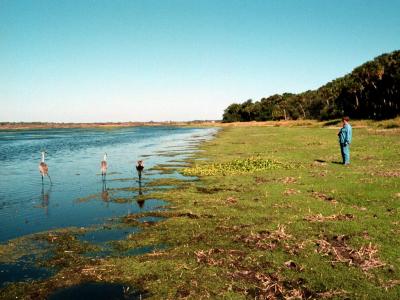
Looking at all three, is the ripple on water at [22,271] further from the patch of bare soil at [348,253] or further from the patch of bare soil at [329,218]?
the patch of bare soil at [329,218]

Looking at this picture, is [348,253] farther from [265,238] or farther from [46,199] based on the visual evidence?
[46,199]

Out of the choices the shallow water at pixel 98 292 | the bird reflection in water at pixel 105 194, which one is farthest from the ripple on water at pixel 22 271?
the bird reflection in water at pixel 105 194

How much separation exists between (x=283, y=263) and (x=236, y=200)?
264 inches

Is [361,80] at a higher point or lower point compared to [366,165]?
higher

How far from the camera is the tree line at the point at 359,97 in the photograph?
74312mm

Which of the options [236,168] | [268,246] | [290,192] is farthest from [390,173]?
[268,246]

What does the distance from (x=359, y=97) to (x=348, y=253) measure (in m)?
88.6

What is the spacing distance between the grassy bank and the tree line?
65.4 metres

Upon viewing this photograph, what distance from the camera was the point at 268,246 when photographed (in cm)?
1011

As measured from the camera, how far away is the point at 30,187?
23.2 meters

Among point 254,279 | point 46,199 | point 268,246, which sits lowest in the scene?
point 46,199

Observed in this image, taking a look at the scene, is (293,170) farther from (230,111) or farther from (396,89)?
(230,111)

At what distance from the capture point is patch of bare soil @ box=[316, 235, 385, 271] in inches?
341

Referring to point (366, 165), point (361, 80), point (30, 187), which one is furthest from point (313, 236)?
point (361, 80)
